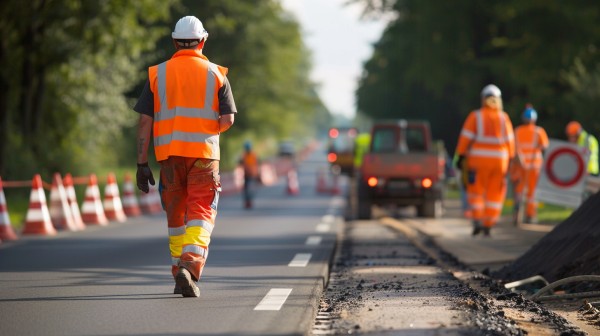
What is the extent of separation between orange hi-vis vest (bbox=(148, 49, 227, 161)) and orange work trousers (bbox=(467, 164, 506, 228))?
8068 millimetres

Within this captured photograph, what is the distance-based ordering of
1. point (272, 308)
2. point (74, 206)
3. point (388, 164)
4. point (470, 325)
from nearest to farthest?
point (470, 325) < point (272, 308) < point (74, 206) < point (388, 164)

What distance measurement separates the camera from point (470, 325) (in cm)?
687

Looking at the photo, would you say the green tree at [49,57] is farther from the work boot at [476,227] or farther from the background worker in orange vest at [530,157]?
the work boot at [476,227]

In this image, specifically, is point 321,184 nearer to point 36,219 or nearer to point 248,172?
point 248,172

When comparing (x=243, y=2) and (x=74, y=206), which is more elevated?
(x=243, y=2)

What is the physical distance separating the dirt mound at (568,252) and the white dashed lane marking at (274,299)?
2.57 metres

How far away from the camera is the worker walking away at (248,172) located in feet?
96.5

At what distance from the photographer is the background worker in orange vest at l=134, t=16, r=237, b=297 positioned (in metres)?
8.73

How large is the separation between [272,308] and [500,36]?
1350 inches

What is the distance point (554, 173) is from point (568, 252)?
8.98 m

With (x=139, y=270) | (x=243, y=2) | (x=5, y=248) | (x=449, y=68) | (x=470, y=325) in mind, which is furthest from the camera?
(x=243, y=2)

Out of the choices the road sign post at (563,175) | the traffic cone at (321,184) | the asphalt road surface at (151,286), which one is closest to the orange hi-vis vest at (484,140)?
the asphalt road surface at (151,286)

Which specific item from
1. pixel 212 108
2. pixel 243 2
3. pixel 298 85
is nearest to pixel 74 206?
pixel 212 108

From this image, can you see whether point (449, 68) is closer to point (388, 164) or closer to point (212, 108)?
point (388, 164)
